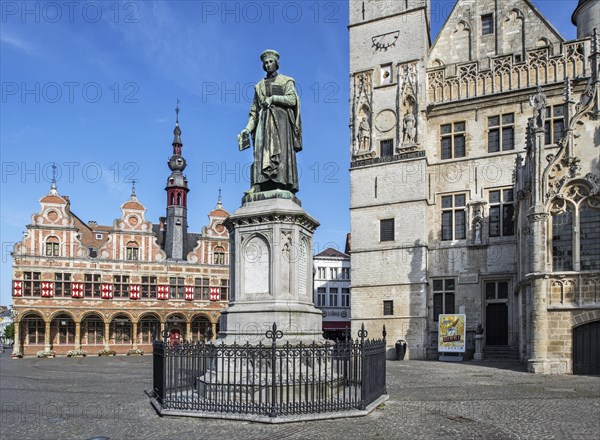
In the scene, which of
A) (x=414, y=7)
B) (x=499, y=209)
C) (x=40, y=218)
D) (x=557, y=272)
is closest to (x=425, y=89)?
(x=414, y=7)

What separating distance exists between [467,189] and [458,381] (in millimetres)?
12271

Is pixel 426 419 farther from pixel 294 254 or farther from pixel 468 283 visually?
pixel 468 283

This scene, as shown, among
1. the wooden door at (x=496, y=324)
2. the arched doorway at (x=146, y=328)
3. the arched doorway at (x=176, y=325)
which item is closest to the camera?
the wooden door at (x=496, y=324)

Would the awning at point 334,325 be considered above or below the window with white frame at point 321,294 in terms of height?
below

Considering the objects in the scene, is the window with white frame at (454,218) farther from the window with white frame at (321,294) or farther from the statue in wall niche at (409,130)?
the window with white frame at (321,294)

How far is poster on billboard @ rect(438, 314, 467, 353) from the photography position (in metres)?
22.0

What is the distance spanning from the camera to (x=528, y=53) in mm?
24000

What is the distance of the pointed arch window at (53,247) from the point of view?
3584 cm

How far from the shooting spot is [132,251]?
38500 millimetres

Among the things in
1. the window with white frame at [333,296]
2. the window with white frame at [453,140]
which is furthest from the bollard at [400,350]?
the window with white frame at [333,296]

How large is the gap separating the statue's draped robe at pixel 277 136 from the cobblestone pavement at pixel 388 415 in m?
4.39

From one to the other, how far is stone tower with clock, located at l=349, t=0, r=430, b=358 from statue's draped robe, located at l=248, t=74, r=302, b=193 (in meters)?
15.3

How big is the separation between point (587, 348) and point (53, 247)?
32.2 metres

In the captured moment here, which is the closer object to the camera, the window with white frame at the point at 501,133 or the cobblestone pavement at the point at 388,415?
the cobblestone pavement at the point at 388,415
